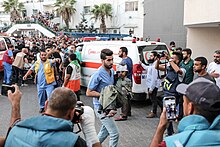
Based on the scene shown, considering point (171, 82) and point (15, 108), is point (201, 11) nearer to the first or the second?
point (171, 82)

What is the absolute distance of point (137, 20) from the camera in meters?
34.7

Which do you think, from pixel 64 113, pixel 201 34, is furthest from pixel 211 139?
pixel 201 34

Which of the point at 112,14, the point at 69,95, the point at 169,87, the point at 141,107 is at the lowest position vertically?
the point at 141,107

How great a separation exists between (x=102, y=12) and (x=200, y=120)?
3659 centimetres

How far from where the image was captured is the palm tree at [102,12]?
37.3 metres

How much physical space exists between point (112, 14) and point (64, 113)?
36.8m

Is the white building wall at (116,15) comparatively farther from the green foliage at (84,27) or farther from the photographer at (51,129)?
the photographer at (51,129)

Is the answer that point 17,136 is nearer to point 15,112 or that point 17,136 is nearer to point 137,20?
point 15,112

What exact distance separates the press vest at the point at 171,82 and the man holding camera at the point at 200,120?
3709mm

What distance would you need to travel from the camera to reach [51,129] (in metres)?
2.02

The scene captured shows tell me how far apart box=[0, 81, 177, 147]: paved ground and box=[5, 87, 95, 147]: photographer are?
11.3 feet

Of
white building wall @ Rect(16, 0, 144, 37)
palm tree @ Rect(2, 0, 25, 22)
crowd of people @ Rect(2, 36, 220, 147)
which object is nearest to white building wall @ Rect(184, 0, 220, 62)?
crowd of people @ Rect(2, 36, 220, 147)

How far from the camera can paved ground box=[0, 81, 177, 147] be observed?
5.77 metres

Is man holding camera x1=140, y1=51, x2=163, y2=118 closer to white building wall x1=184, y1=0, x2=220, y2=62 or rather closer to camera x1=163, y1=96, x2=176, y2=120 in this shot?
white building wall x1=184, y1=0, x2=220, y2=62
